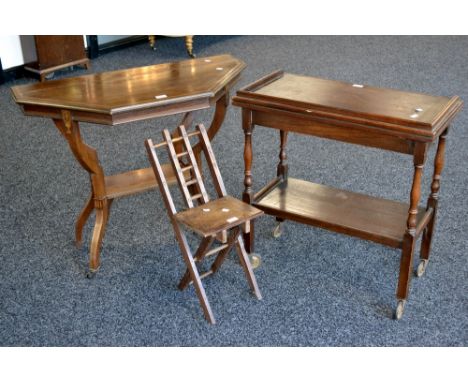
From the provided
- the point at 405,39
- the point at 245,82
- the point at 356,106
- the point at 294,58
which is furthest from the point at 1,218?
the point at 405,39

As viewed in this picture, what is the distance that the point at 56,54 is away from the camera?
7004mm

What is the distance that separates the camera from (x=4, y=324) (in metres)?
3.32

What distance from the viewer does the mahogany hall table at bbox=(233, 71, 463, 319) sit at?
309 cm

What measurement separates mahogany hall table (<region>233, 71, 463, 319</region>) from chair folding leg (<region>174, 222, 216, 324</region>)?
0.55 metres

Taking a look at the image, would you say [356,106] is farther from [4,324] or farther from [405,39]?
Answer: [405,39]

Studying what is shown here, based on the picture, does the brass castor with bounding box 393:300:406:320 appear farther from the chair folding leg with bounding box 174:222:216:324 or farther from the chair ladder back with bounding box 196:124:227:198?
the chair ladder back with bounding box 196:124:227:198

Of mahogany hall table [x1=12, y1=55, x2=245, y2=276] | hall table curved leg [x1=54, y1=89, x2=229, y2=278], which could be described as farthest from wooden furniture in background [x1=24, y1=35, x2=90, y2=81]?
hall table curved leg [x1=54, y1=89, x2=229, y2=278]

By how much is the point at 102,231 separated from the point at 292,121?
1.24 m

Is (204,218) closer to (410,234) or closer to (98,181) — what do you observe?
(98,181)

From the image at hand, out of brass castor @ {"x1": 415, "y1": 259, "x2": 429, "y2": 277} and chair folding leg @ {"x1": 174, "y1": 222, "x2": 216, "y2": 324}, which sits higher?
chair folding leg @ {"x1": 174, "y1": 222, "x2": 216, "y2": 324}

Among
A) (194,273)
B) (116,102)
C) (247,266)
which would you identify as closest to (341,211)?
(247,266)

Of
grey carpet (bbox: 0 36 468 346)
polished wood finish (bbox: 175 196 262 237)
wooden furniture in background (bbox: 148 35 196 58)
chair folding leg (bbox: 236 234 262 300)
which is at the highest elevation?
polished wood finish (bbox: 175 196 262 237)

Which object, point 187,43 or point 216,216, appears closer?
point 216,216

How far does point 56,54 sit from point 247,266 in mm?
4444
